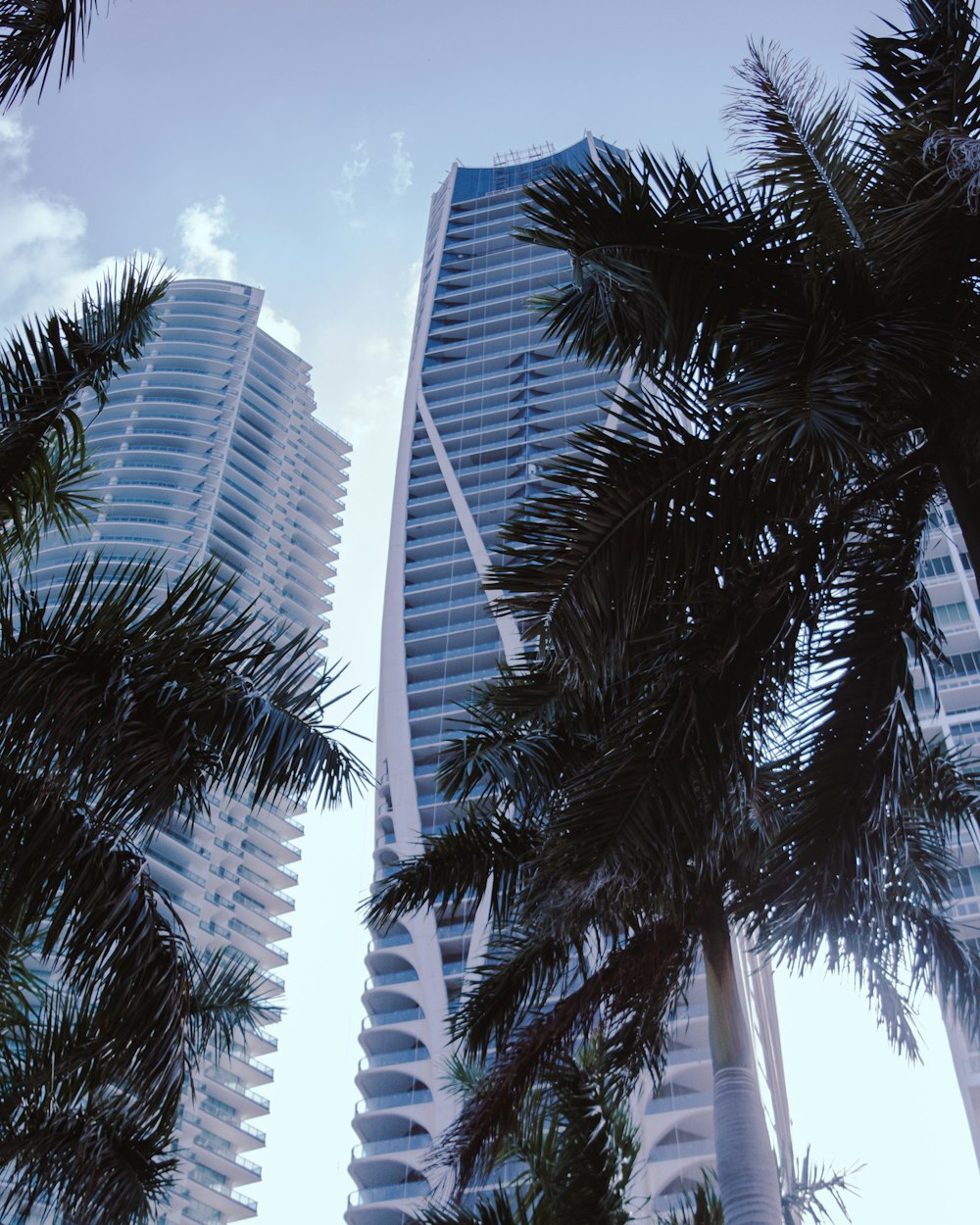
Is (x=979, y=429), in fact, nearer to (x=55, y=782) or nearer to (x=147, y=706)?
(x=147, y=706)

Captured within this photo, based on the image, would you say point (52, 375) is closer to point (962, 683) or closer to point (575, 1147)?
point (575, 1147)

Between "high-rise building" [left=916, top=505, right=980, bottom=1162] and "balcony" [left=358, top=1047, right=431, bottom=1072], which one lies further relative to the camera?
"balcony" [left=358, top=1047, right=431, bottom=1072]

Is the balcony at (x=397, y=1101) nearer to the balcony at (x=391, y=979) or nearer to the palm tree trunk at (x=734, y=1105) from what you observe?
→ the balcony at (x=391, y=979)

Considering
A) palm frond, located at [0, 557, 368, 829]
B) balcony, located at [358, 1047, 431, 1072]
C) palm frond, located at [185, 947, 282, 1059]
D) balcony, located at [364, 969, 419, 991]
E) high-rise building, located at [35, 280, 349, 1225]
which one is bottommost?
palm frond, located at [0, 557, 368, 829]

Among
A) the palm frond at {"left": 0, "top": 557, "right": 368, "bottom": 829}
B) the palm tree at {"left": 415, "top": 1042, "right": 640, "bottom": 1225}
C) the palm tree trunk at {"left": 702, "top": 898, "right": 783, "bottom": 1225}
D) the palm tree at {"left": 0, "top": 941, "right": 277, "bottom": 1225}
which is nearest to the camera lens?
the palm frond at {"left": 0, "top": 557, "right": 368, "bottom": 829}

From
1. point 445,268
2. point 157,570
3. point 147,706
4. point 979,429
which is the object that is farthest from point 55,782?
point 445,268

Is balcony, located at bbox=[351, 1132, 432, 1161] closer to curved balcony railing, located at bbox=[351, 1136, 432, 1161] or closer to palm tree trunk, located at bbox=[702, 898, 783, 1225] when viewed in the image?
curved balcony railing, located at bbox=[351, 1136, 432, 1161]

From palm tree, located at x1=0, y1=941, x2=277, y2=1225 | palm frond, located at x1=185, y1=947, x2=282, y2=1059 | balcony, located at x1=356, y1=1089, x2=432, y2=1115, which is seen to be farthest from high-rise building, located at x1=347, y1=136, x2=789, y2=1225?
palm tree, located at x1=0, y1=941, x2=277, y2=1225

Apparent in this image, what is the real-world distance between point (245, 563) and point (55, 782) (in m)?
87.0

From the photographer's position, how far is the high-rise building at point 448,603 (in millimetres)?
62791

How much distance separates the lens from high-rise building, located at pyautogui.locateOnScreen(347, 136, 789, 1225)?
62.8m

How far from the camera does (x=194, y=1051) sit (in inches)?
255

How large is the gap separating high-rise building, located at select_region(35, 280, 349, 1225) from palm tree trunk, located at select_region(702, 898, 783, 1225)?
6189 cm

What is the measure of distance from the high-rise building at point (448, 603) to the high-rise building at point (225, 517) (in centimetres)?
677
